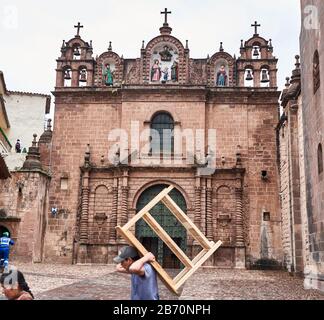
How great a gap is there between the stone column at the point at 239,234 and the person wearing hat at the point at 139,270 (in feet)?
57.0

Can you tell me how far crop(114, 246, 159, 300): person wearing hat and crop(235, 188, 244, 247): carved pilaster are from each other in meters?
17.4

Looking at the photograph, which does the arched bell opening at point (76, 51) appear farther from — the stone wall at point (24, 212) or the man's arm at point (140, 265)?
the man's arm at point (140, 265)

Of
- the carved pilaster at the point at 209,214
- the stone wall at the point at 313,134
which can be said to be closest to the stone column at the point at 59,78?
the carved pilaster at the point at 209,214

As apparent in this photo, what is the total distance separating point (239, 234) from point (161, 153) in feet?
16.8

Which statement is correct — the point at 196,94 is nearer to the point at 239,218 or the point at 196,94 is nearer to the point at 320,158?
the point at 239,218

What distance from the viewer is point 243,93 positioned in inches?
886

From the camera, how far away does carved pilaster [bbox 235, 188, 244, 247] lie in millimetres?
20500

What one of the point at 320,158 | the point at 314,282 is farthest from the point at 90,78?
the point at 314,282

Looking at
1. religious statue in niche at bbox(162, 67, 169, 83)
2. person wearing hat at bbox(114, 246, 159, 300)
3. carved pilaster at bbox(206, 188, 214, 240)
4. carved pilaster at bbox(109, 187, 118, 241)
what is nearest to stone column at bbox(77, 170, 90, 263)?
carved pilaster at bbox(109, 187, 118, 241)

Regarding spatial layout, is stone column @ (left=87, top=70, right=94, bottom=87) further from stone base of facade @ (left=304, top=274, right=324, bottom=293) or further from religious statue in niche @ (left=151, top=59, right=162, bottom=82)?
stone base of facade @ (left=304, top=274, right=324, bottom=293)

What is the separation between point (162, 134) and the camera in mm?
22328
